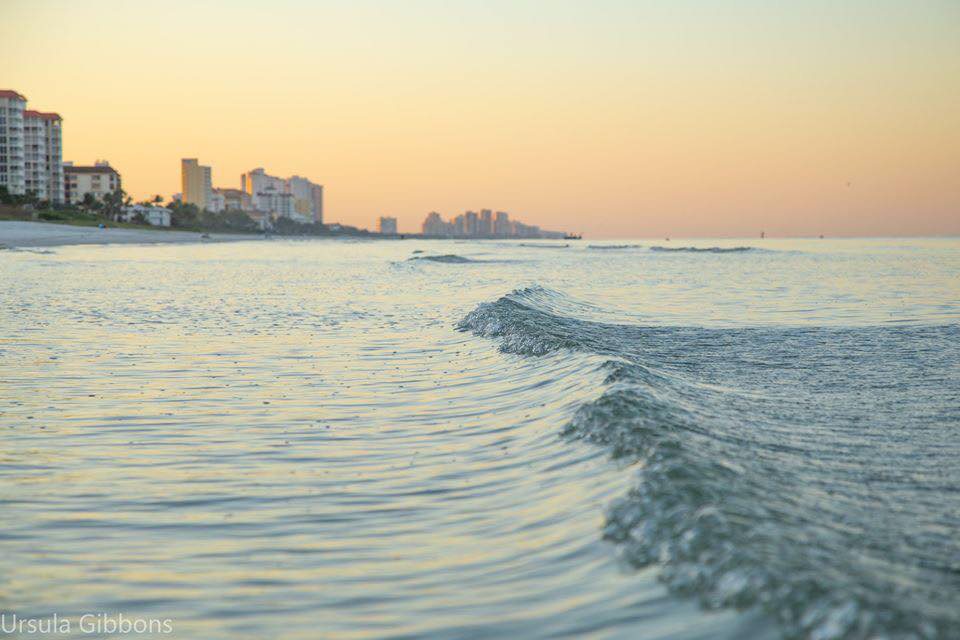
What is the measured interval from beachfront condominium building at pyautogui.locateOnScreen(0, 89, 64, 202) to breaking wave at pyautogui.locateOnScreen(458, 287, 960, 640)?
16229 centimetres

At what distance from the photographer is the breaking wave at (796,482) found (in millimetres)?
4508

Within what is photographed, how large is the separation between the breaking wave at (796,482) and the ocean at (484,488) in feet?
0.09

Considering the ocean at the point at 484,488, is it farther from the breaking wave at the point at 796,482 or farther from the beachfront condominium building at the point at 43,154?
the beachfront condominium building at the point at 43,154

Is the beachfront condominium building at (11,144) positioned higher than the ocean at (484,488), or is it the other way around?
the beachfront condominium building at (11,144)

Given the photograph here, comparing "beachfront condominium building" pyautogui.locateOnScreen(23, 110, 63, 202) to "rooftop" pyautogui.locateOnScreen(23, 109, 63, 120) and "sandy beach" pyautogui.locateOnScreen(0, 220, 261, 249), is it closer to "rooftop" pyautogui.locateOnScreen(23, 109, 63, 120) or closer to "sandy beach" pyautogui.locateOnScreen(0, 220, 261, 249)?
"rooftop" pyautogui.locateOnScreen(23, 109, 63, 120)

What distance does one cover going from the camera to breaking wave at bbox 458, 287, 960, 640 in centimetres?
451

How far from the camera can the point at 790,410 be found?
10.1m

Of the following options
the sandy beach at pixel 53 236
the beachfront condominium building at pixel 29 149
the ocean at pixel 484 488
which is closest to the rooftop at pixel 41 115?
the beachfront condominium building at pixel 29 149

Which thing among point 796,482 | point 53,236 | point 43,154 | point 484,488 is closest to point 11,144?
point 43,154

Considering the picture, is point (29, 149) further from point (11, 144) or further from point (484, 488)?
point (484, 488)

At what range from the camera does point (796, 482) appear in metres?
6.85

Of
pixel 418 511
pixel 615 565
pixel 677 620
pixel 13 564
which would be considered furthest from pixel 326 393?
pixel 677 620

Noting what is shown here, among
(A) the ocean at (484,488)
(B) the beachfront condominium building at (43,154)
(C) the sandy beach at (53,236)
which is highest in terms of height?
(B) the beachfront condominium building at (43,154)

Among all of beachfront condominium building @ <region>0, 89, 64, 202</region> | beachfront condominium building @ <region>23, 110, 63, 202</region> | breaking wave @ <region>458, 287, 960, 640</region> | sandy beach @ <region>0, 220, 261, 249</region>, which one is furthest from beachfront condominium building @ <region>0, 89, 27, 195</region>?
breaking wave @ <region>458, 287, 960, 640</region>
